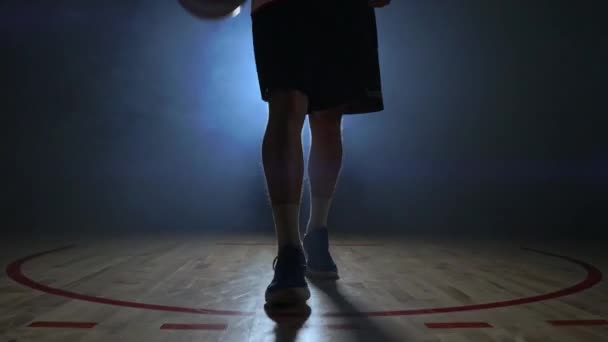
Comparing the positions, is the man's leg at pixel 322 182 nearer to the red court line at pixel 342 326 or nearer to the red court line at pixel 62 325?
the red court line at pixel 342 326

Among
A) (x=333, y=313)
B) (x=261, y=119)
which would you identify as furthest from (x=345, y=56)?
(x=261, y=119)

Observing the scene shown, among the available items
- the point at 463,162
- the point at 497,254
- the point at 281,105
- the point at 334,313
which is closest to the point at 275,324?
the point at 334,313

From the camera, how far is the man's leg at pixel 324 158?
1595 mm

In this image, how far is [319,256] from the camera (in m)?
1.58

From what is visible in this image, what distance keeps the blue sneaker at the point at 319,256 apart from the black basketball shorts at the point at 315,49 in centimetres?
36

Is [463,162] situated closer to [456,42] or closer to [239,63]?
[456,42]

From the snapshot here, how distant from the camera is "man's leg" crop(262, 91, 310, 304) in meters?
1.22

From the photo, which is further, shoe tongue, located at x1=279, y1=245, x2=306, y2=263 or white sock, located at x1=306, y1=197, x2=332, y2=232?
white sock, located at x1=306, y1=197, x2=332, y2=232

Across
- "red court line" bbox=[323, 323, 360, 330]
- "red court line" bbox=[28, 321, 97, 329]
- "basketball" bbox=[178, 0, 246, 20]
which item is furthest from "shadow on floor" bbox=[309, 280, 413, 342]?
"basketball" bbox=[178, 0, 246, 20]

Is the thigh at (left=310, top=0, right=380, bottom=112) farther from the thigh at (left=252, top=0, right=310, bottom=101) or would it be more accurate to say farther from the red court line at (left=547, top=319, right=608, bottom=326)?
the red court line at (left=547, top=319, right=608, bottom=326)

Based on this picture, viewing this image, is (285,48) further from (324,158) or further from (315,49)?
(324,158)

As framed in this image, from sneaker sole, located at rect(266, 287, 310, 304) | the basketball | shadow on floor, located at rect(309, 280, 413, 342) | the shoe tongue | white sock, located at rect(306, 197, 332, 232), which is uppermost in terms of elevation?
the basketball

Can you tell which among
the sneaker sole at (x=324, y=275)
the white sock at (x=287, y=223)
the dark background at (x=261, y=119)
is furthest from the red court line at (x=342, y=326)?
the dark background at (x=261, y=119)

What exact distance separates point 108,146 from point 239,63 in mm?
1133
